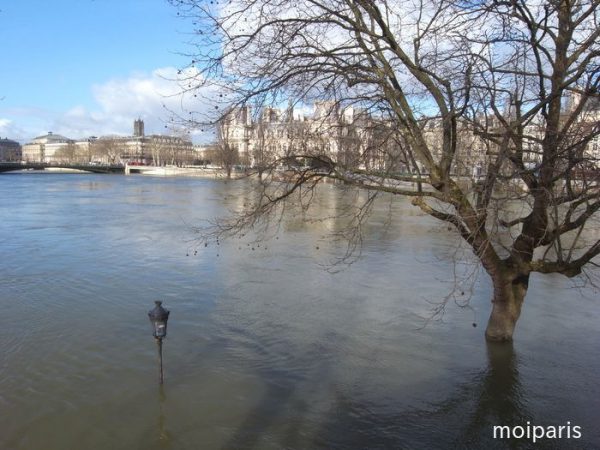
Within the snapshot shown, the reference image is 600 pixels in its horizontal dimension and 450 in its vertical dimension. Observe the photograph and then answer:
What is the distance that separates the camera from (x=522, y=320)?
34.9 ft

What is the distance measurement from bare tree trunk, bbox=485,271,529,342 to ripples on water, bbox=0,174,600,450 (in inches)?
11.7

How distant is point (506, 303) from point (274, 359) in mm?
3779

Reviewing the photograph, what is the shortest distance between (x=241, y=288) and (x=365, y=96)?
6193 mm

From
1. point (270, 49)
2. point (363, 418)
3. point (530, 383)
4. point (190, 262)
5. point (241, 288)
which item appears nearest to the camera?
point (363, 418)

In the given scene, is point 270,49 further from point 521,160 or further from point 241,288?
point 241,288

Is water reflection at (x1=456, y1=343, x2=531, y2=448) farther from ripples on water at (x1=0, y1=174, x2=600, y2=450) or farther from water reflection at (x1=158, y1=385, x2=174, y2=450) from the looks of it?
water reflection at (x1=158, y1=385, x2=174, y2=450)

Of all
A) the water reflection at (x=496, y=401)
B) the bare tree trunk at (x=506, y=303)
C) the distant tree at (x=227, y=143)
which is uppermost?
the distant tree at (x=227, y=143)

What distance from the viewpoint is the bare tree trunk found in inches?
335

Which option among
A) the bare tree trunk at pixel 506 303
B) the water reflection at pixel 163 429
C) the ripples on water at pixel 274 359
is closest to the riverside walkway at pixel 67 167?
the ripples on water at pixel 274 359

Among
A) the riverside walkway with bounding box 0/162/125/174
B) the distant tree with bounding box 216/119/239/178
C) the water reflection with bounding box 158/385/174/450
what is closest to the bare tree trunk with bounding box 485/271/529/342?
the distant tree with bounding box 216/119/239/178

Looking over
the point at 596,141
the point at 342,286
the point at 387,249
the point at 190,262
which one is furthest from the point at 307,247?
the point at 596,141

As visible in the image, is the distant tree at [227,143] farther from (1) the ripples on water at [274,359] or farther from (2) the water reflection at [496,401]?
(2) the water reflection at [496,401]

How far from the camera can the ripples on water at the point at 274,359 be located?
643cm

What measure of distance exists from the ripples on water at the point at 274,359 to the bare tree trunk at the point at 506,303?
30cm
